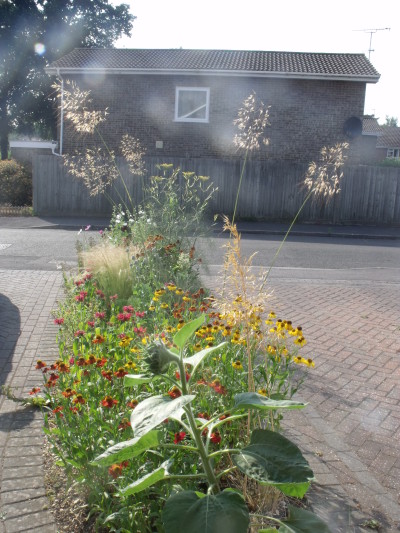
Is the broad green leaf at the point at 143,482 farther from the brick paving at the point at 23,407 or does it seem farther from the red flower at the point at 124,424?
the brick paving at the point at 23,407

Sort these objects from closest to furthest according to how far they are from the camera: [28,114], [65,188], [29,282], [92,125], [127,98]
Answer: [92,125]
[29,282]
[65,188]
[127,98]
[28,114]

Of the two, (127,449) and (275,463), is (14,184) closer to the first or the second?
(127,449)

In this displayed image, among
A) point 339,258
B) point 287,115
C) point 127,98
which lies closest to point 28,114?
point 127,98

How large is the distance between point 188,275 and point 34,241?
8.67 m

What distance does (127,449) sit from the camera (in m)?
2.41

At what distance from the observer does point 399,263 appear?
517 inches

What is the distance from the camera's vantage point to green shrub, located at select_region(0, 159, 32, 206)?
Result: 77.3 feet

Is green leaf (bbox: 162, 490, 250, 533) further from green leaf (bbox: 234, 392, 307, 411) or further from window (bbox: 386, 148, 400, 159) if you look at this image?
window (bbox: 386, 148, 400, 159)

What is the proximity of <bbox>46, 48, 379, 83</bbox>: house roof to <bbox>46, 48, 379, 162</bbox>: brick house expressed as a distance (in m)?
0.04

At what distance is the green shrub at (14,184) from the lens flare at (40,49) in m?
18.5

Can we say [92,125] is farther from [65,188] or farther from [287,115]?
[287,115]

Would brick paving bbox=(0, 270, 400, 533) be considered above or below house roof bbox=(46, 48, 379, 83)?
below

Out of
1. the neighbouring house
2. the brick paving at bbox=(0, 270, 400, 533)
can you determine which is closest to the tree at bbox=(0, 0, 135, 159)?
the neighbouring house

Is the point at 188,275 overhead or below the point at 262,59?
below
